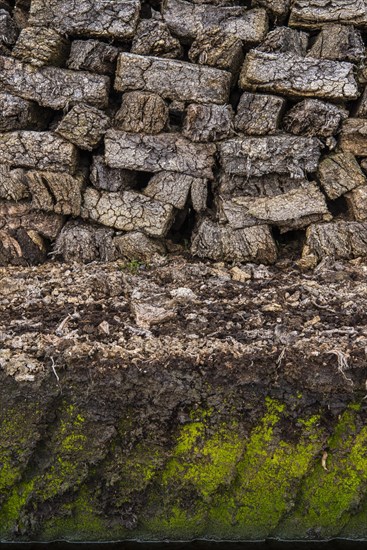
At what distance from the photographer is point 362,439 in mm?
3049

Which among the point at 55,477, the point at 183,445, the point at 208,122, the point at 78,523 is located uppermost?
the point at 208,122

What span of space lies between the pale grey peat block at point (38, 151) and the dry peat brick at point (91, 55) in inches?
18.7

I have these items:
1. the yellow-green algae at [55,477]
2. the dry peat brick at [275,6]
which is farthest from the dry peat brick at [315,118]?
the yellow-green algae at [55,477]

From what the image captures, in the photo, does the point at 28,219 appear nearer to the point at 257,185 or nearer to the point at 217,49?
the point at 257,185

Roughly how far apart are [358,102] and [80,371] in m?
2.47

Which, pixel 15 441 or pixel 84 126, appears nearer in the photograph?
pixel 15 441

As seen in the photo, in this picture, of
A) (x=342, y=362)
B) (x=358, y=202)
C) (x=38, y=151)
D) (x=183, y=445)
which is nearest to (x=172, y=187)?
(x=38, y=151)

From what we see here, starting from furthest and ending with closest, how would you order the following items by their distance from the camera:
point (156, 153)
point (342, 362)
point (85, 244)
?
1. point (85, 244)
2. point (156, 153)
3. point (342, 362)

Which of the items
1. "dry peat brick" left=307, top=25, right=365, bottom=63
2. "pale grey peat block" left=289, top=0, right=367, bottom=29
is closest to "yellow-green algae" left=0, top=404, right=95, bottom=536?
"dry peat brick" left=307, top=25, right=365, bottom=63

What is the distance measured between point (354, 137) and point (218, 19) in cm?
113

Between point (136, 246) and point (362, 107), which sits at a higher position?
point (362, 107)

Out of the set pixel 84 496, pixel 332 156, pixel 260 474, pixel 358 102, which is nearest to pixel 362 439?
pixel 260 474

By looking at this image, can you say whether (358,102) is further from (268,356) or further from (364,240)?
(268,356)

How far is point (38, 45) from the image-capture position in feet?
13.4
